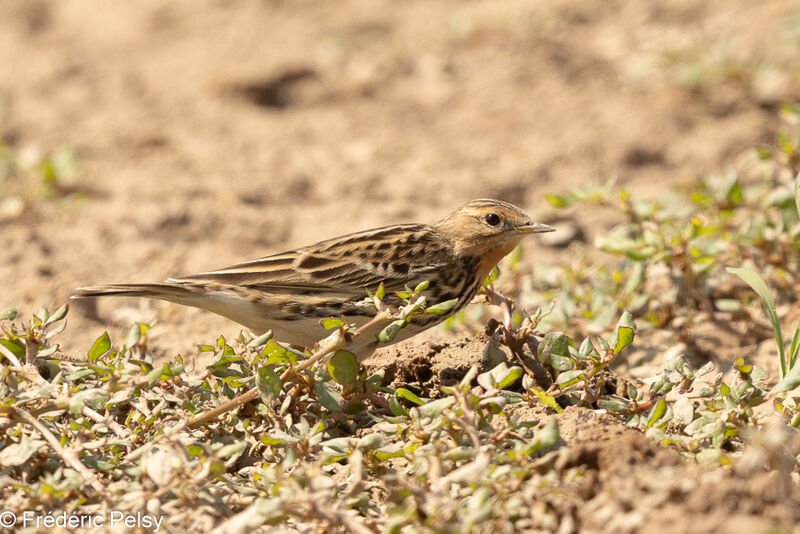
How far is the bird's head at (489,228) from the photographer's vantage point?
233 inches

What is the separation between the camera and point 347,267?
18.5 ft

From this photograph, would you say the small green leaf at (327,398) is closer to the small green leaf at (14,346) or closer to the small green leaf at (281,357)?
the small green leaf at (281,357)

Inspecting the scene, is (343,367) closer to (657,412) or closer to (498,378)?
(498,378)

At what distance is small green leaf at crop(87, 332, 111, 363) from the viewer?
453cm

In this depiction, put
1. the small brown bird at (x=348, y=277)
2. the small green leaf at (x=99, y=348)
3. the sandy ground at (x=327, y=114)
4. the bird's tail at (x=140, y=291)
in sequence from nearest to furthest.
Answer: the small green leaf at (x=99, y=348) < the bird's tail at (x=140, y=291) < the small brown bird at (x=348, y=277) < the sandy ground at (x=327, y=114)

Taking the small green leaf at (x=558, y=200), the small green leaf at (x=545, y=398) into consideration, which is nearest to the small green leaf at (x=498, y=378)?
the small green leaf at (x=545, y=398)

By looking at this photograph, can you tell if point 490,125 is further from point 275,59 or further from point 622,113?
point 275,59

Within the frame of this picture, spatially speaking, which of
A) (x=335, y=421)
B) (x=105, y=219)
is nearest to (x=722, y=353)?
(x=335, y=421)

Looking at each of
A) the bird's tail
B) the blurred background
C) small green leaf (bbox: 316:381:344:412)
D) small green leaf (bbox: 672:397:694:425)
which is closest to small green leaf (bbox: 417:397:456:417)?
small green leaf (bbox: 316:381:344:412)

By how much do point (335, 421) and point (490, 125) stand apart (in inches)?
213

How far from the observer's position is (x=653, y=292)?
6.63m

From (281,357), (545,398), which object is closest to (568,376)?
(545,398)

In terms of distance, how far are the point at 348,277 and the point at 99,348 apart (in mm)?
1544

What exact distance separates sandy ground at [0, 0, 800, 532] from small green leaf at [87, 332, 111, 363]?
1.61 meters
